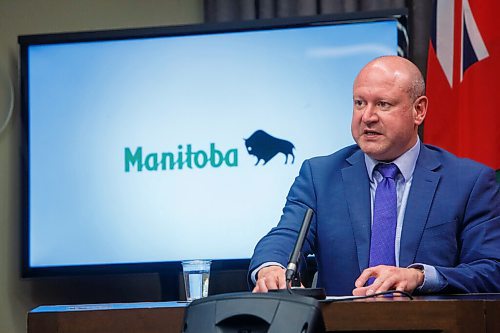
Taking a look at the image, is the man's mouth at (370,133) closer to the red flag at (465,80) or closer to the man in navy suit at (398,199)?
the man in navy suit at (398,199)

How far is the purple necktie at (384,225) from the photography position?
2395 millimetres

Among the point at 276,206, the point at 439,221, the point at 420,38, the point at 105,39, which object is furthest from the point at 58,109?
the point at 439,221

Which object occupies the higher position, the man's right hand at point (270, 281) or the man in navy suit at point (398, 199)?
the man in navy suit at point (398, 199)

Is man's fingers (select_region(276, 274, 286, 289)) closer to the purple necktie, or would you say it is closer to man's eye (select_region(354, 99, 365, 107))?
the purple necktie

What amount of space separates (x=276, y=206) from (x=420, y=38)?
87cm

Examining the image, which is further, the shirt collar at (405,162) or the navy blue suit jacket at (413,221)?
the shirt collar at (405,162)

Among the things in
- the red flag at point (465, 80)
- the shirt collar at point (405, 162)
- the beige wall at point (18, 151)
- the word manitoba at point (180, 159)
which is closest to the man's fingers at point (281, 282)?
the shirt collar at point (405, 162)

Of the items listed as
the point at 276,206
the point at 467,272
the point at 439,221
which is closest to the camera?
→ the point at 467,272

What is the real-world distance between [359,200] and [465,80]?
0.97 m

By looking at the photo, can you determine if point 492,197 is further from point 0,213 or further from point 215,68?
point 0,213

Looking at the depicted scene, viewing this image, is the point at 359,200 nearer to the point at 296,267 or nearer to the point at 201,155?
the point at 296,267

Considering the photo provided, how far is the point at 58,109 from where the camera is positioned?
358cm

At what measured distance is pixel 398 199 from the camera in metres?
2.46

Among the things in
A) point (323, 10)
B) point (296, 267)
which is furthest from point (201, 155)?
point (296, 267)
